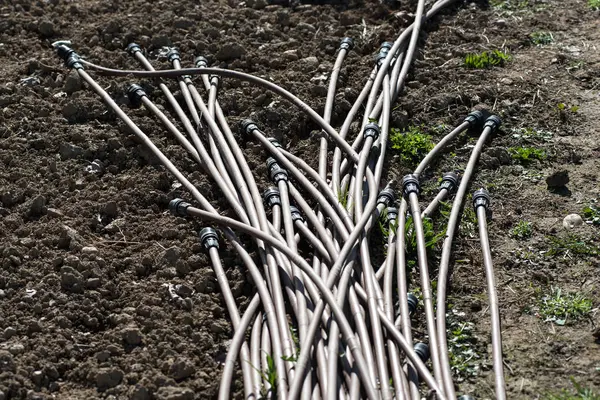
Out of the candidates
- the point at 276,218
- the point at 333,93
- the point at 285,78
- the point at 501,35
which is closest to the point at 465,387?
the point at 276,218

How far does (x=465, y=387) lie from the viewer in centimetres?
419

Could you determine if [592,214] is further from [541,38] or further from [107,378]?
[107,378]

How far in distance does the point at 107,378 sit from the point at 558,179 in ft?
9.50

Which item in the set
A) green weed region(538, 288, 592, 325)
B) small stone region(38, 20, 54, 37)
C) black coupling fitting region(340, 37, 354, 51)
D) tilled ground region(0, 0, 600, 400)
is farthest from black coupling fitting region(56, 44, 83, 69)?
green weed region(538, 288, 592, 325)

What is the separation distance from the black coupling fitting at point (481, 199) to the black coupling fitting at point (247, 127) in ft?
4.81

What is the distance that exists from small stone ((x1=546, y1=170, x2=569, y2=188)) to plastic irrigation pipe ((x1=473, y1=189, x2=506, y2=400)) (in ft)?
1.48

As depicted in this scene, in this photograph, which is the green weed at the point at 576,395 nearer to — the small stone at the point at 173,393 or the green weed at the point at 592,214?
the green weed at the point at 592,214

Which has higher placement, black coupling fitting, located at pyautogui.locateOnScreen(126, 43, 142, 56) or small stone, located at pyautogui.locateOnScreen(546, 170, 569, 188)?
black coupling fitting, located at pyautogui.locateOnScreen(126, 43, 142, 56)

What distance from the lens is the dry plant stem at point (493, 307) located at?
4.02 metres

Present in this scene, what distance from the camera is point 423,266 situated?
4.61 m

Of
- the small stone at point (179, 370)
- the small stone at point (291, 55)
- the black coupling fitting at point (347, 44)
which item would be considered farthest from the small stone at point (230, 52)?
the small stone at point (179, 370)

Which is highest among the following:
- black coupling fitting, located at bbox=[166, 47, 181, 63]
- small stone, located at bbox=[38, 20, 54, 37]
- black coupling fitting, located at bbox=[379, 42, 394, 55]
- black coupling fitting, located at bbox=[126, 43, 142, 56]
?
small stone, located at bbox=[38, 20, 54, 37]

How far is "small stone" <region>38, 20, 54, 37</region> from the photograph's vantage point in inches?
263

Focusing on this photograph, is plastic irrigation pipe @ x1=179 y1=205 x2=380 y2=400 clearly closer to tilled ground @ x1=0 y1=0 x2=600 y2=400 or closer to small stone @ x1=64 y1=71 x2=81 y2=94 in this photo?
tilled ground @ x1=0 y1=0 x2=600 y2=400
